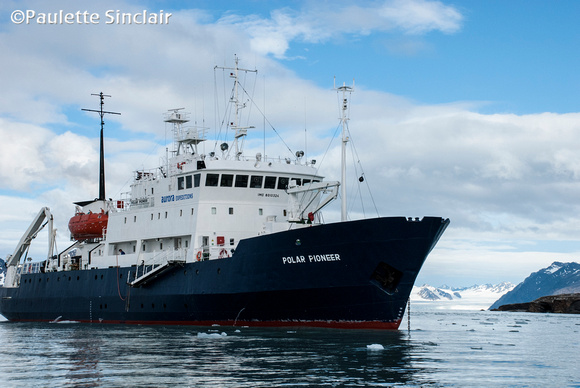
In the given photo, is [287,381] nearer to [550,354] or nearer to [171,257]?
[550,354]

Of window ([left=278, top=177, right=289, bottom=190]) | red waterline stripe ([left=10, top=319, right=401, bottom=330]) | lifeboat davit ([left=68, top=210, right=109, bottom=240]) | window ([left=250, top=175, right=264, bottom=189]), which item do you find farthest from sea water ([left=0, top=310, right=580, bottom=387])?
lifeboat davit ([left=68, top=210, right=109, bottom=240])

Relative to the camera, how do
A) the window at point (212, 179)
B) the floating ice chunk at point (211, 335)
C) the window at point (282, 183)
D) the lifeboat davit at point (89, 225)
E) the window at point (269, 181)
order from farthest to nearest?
the lifeboat davit at point (89, 225), the window at point (282, 183), the window at point (269, 181), the window at point (212, 179), the floating ice chunk at point (211, 335)

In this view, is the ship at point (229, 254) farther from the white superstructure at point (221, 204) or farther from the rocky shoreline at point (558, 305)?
the rocky shoreline at point (558, 305)

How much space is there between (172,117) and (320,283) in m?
15.8

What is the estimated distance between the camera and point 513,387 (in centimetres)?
1535

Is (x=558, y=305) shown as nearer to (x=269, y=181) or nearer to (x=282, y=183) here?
(x=282, y=183)

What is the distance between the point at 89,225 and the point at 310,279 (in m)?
19.2

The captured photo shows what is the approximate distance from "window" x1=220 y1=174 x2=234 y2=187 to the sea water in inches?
278

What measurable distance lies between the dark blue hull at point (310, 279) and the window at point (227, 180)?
157 inches

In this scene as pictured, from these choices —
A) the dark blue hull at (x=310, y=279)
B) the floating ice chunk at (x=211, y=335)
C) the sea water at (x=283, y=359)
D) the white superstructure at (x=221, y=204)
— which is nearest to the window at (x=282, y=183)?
the white superstructure at (x=221, y=204)

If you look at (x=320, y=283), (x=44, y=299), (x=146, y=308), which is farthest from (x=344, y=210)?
(x=44, y=299)

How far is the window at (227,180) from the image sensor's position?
3300 centimetres

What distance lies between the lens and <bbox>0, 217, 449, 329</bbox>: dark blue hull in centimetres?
2636

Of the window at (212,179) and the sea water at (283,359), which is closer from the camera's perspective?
the sea water at (283,359)
